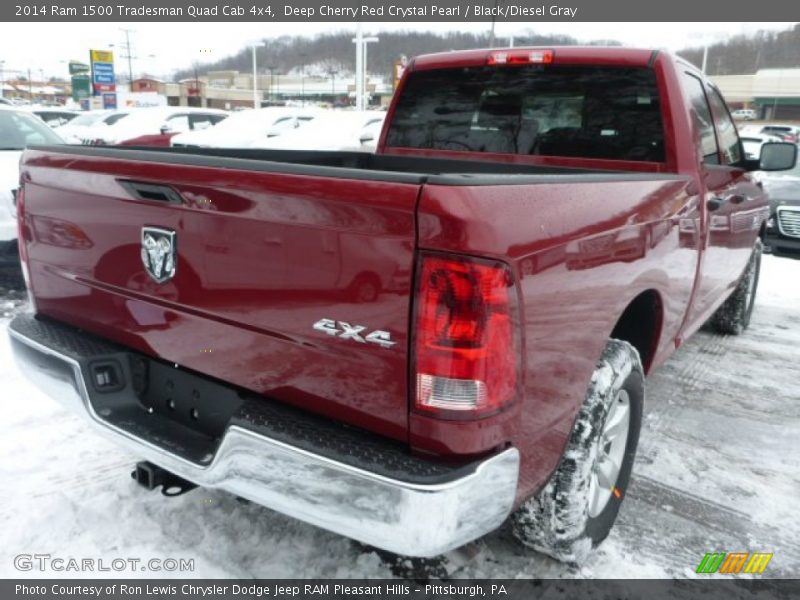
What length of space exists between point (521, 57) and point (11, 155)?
4.90 meters

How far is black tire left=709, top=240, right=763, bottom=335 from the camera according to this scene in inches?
209

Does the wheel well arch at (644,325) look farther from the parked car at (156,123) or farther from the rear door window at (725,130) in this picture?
the parked car at (156,123)

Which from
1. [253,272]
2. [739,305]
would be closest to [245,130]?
[739,305]

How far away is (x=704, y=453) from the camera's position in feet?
11.2

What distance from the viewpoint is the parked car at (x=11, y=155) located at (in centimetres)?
550

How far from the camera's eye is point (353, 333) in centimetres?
173

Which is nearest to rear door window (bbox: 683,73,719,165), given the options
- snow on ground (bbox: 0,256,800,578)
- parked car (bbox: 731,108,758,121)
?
snow on ground (bbox: 0,256,800,578)

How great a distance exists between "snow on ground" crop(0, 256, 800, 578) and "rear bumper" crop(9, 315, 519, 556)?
2.05ft

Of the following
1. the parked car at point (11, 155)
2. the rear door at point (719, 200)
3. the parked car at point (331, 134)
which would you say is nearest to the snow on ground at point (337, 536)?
the rear door at point (719, 200)

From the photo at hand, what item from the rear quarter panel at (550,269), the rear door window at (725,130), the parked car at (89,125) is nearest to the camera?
the rear quarter panel at (550,269)

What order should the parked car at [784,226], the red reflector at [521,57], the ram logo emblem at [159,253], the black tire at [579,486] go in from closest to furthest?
the ram logo emblem at [159,253] < the black tire at [579,486] < the red reflector at [521,57] < the parked car at [784,226]

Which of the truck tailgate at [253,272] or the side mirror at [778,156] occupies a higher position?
the side mirror at [778,156]

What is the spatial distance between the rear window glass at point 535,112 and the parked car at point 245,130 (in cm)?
1013

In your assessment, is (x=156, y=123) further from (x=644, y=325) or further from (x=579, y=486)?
(x=579, y=486)
